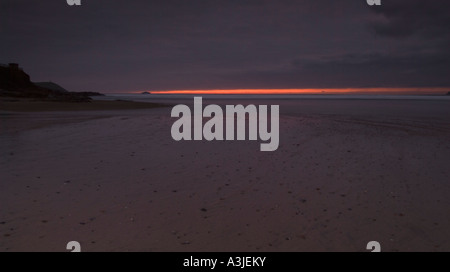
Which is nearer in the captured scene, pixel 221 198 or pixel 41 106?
pixel 221 198

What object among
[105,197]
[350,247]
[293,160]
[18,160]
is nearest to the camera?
[350,247]

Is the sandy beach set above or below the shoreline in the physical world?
below

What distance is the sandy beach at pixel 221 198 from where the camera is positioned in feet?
15.0

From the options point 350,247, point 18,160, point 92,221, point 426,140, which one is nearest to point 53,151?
point 18,160

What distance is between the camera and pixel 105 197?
20.3 feet

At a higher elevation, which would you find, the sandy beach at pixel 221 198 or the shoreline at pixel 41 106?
the shoreline at pixel 41 106

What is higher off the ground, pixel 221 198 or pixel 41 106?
pixel 41 106

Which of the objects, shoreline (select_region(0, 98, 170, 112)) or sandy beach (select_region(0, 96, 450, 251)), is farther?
shoreline (select_region(0, 98, 170, 112))

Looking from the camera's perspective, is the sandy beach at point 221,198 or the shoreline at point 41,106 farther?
the shoreline at point 41,106

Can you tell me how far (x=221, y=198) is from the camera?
248 inches

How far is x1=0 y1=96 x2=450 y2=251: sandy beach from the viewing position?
15.0ft
